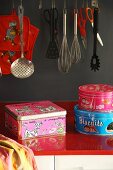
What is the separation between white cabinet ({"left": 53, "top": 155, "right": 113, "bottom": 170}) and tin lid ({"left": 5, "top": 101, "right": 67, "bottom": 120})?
0.68ft

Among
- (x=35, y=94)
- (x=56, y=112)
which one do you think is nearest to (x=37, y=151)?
(x=56, y=112)

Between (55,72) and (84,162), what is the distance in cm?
53

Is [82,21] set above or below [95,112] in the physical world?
above

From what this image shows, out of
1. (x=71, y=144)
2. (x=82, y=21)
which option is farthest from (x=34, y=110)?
(x=82, y=21)

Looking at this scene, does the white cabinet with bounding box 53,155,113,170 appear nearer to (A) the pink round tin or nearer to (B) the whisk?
(A) the pink round tin

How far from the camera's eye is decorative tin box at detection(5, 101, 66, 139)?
1631 millimetres

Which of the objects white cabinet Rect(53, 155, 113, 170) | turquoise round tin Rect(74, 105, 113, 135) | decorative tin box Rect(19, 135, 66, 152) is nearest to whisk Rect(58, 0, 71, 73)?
turquoise round tin Rect(74, 105, 113, 135)

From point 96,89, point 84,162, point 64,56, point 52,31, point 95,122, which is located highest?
point 52,31

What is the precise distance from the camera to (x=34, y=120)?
1641 mm

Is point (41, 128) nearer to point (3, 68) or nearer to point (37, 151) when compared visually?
point (37, 151)

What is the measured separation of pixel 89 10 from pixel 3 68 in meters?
0.49

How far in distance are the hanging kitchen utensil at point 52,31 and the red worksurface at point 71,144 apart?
0.37 metres

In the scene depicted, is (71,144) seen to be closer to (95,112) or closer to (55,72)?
(95,112)

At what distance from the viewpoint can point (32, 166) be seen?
1.42 meters
